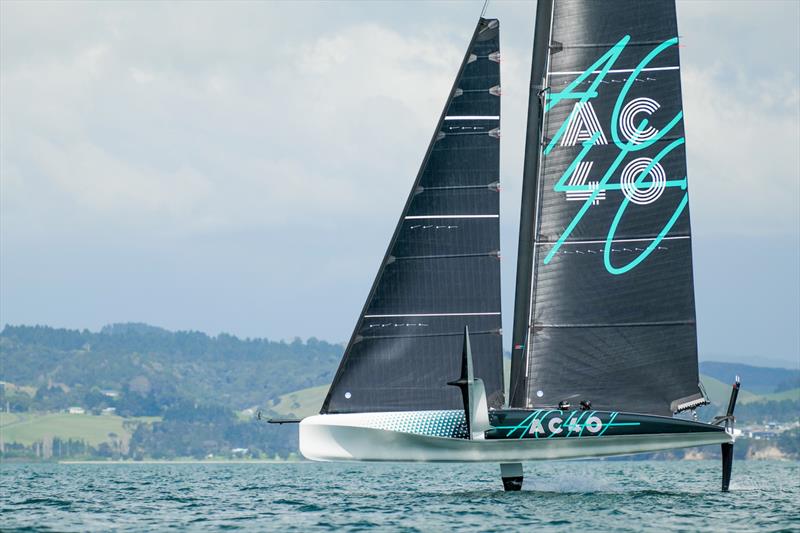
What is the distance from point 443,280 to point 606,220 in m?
4.82

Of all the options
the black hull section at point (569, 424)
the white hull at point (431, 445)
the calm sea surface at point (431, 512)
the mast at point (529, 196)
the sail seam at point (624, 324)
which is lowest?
the calm sea surface at point (431, 512)

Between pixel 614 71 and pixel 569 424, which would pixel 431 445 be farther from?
pixel 614 71

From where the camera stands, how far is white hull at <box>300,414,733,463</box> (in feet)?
119

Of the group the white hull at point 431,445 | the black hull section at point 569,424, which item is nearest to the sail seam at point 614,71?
the black hull section at point 569,424

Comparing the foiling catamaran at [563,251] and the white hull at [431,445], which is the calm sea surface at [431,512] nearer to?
the white hull at [431,445]

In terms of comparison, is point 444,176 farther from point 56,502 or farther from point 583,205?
point 56,502

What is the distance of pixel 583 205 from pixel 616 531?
10321mm

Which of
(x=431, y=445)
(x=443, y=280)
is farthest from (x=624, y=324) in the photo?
(x=431, y=445)

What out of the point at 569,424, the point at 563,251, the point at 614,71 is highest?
the point at 614,71

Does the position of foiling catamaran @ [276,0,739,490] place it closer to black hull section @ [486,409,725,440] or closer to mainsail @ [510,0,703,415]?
mainsail @ [510,0,703,415]

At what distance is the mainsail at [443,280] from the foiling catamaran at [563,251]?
0.04 m

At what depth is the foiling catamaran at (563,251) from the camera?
37594 millimetres

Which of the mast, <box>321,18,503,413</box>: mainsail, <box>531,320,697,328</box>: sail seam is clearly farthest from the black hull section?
<box>531,320,697,328</box>: sail seam

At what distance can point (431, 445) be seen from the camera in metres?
36.2
